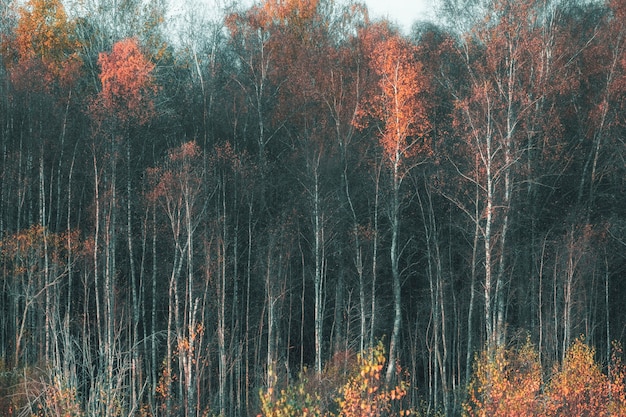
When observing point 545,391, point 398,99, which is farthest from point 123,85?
point 545,391

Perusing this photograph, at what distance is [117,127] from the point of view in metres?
30.2

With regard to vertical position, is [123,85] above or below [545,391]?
above

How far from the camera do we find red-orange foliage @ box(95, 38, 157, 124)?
98.7 feet

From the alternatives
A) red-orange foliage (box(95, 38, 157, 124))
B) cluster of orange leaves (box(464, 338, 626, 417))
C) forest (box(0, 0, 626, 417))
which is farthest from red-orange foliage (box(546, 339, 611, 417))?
red-orange foliage (box(95, 38, 157, 124))

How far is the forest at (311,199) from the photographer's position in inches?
1105

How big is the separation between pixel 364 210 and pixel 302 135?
4420mm

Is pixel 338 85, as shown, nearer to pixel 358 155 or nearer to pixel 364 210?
pixel 358 155

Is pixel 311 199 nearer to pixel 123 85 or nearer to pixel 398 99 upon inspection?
pixel 398 99

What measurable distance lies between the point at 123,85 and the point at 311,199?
341 inches

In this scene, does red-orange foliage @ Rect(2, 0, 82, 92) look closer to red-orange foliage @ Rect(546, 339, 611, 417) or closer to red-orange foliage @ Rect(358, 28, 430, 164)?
red-orange foliage @ Rect(358, 28, 430, 164)

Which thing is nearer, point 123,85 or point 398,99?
point 398,99

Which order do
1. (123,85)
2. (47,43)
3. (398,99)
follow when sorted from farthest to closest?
(47,43), (123,85), (398,99)

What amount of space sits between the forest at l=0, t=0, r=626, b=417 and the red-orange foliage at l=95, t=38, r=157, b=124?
0.09 meters

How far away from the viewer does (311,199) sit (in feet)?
98.4
